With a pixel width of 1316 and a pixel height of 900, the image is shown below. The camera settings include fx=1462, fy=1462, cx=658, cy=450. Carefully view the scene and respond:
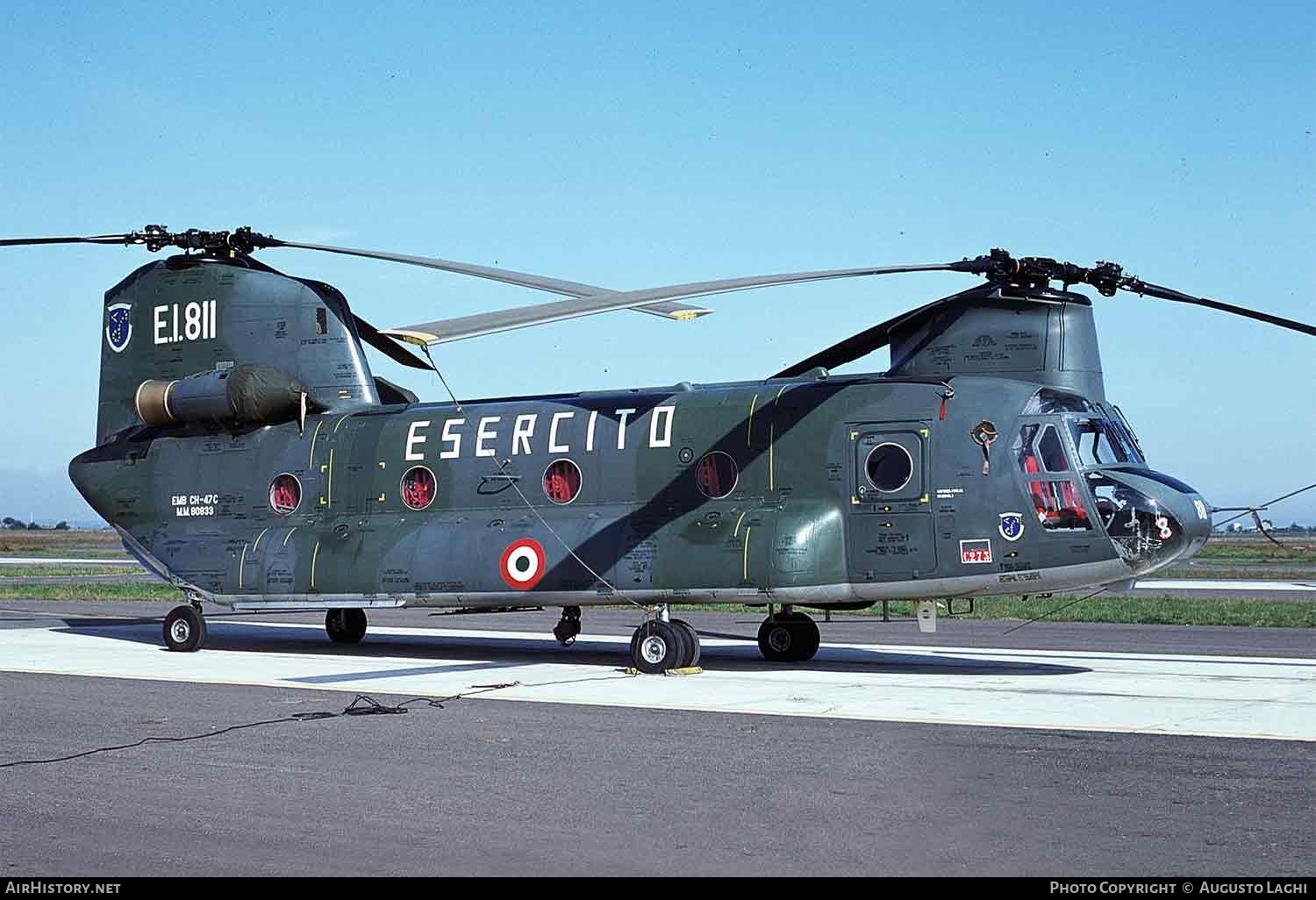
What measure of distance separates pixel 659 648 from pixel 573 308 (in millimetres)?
6028

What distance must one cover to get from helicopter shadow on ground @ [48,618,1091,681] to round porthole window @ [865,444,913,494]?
2708 mm

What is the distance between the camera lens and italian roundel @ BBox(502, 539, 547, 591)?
20.1 meters

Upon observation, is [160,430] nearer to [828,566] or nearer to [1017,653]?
[828,566]

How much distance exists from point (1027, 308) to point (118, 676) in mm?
Answer: 12626

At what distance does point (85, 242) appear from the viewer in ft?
70.1

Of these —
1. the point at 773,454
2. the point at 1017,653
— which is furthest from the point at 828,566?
the point at 1017,653

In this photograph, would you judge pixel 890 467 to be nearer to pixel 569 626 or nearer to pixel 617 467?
pixel 617 467

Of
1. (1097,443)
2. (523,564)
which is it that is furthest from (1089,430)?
(523,564)

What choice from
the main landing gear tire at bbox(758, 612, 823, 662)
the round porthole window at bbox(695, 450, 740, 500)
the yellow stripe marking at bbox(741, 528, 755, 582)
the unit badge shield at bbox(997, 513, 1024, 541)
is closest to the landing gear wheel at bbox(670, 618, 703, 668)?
the yellow stripe marking at bbox(741, 528, 755, 582)

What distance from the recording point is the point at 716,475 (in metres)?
19.6

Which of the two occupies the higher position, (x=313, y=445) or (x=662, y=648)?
(x=313, y=445)

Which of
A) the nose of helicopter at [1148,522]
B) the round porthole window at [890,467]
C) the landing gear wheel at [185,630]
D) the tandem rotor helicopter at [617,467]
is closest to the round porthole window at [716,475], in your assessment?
the tandem rotor helicopter at [617,467]

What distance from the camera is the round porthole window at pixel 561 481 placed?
2058 centimetres

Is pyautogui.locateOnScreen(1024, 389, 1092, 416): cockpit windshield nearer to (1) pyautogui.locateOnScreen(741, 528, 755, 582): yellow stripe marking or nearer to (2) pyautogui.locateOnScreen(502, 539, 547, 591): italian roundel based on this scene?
(1) pyautogui.locateOnScreen(741, 528, 755, 582): yellow stripe marking
